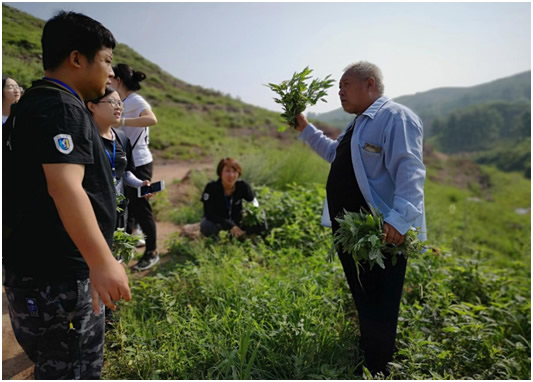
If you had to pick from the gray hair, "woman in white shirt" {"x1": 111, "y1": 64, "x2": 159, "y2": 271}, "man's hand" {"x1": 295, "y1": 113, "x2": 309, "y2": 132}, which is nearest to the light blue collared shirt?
the gray hair

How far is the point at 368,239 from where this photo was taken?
75.5 inches

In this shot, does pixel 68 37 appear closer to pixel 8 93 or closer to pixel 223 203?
pixel 8 93

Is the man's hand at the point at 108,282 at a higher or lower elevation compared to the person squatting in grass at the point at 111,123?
lower

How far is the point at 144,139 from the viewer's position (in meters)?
3.28

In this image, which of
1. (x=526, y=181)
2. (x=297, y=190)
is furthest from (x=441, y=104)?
(x=297, y=190)

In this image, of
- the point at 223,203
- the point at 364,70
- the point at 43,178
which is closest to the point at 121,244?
the point at 43,178

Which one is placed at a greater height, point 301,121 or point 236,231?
point 301,121

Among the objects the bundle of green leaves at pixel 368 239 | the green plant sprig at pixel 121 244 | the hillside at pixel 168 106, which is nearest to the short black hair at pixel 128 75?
the hillside at pixel 168 106

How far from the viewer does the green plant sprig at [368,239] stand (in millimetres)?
1938

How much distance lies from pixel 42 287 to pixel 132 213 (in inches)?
88.7

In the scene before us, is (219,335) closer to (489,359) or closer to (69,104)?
(69,104)

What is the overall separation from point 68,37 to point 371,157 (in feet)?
5.18

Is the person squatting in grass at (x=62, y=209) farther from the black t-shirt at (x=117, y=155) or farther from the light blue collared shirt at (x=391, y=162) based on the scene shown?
the light blue collared shirt at (x=391, y=162)

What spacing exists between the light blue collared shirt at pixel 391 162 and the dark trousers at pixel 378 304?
12.0 inches
